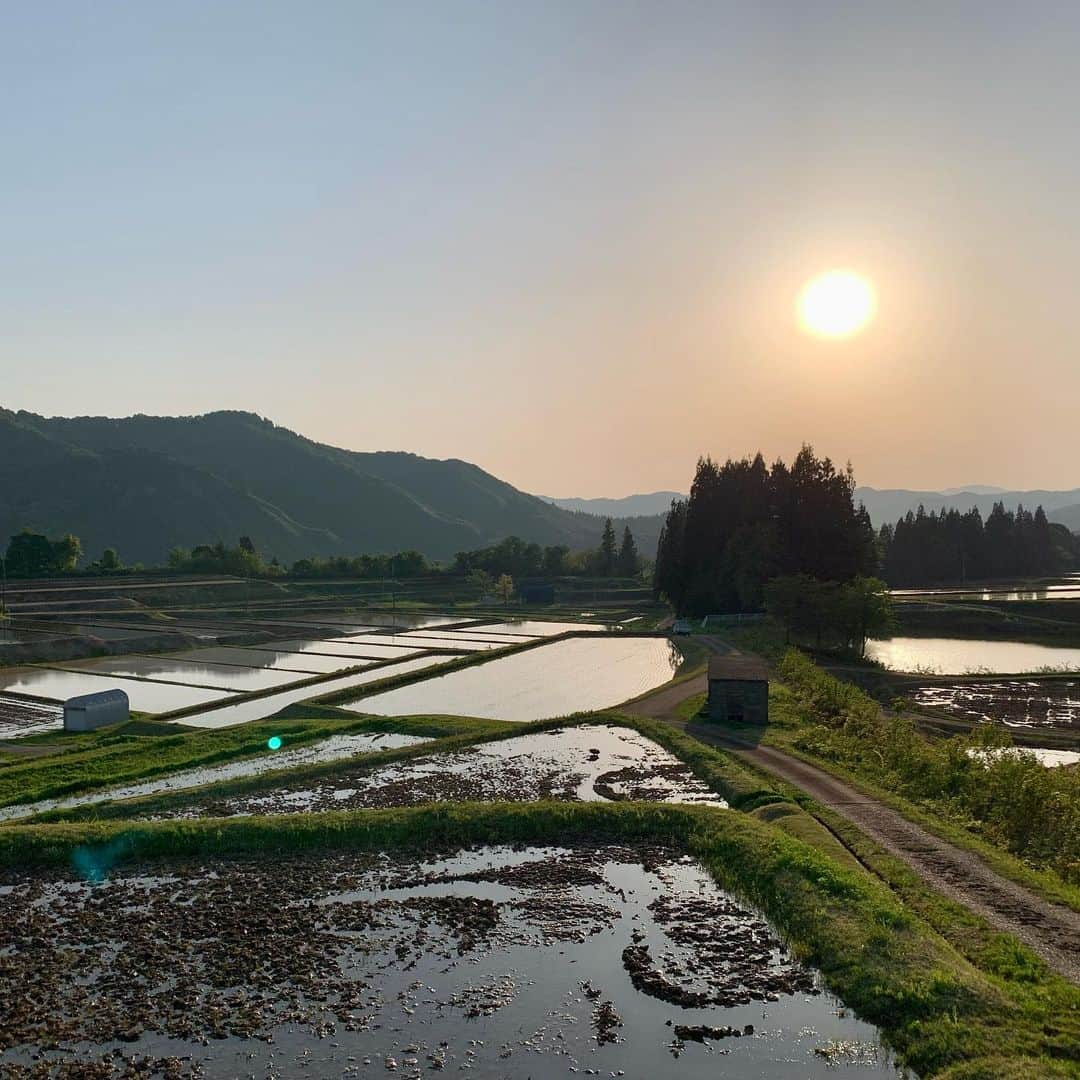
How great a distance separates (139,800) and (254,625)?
5645 centimetres

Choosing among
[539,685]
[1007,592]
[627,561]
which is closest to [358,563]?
[627,561]

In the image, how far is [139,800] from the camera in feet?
82.8

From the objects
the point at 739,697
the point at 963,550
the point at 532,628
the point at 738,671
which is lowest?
the point at 532,628

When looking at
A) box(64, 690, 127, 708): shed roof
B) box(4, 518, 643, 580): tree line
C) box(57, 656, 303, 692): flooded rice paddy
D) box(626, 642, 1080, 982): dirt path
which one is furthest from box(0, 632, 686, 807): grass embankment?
box(4, 518, 643, 580): tree line

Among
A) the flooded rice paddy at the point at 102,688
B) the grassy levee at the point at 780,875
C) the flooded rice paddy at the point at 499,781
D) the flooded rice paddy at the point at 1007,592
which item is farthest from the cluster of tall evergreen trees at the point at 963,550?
the grassy levee at the point at 780,875

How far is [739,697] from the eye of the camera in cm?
3566

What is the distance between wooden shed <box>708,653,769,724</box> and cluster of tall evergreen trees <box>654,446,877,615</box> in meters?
41.2

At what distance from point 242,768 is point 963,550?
5057 inches

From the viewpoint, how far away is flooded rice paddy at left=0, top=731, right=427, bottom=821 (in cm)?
2658

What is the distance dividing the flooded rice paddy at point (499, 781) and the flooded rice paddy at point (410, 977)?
5.43 meters

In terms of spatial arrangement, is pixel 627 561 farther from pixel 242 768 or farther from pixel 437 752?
pixel 242 768

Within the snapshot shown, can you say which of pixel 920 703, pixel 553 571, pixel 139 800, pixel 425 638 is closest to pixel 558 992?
pixel 139 800

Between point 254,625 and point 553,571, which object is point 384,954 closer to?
point 254,625

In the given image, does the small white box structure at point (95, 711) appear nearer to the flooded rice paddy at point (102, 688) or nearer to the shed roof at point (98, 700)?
the shed roof at point (98, 700)
